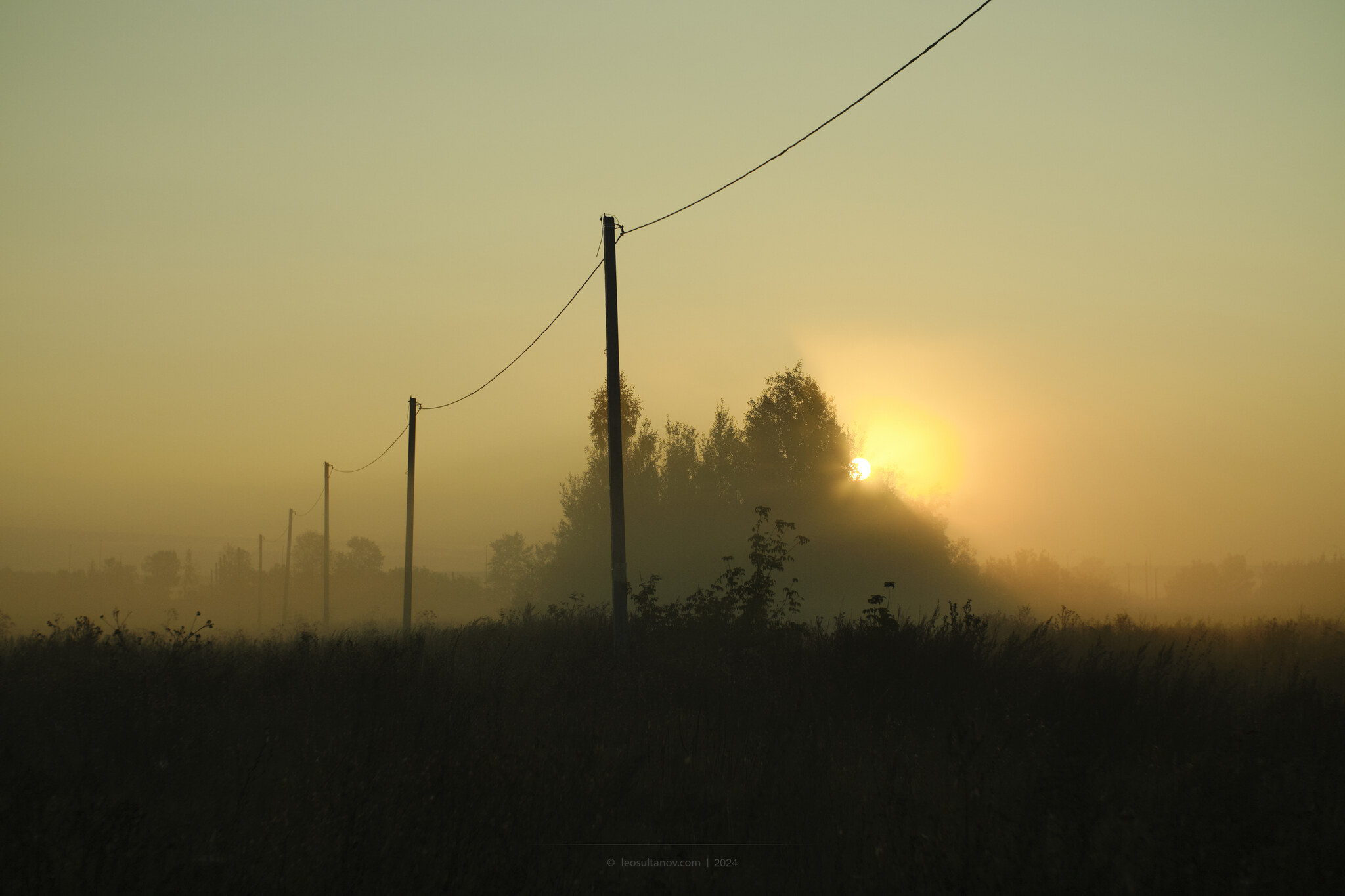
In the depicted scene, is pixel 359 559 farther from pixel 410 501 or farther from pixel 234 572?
pixel 410 501

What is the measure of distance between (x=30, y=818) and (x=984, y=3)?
1062 cm

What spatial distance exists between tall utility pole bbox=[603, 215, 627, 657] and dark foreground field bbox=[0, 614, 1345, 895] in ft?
7.52

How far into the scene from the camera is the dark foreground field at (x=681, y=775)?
13.8 feet

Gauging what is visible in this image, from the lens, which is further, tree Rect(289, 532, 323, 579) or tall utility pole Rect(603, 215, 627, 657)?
tree Rect(289, 532, 323, 579)

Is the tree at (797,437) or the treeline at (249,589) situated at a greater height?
the tree at (797,437)

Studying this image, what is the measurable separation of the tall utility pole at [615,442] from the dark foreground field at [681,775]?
2.29 meters

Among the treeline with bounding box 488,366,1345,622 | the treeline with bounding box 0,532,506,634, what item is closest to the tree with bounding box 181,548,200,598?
the treeline with bounding box 0,532,506,634

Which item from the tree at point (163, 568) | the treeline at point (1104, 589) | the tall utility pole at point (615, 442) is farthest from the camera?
the tree at point (163, 568)

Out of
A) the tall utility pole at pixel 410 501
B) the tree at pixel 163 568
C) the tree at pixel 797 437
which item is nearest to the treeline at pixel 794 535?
the tree at pixel 797 437

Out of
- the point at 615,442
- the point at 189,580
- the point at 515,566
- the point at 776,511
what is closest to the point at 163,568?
the point at 189,580

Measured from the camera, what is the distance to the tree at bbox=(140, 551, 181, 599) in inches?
4941

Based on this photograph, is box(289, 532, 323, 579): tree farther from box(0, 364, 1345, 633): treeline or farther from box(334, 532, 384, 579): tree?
box(0, 364, 1345, 633): treeline

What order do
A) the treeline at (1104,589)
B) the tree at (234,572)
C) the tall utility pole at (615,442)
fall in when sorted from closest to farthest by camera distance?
the tall utility pole at (615,442) < the treeline at (1104,589) < the tree at (234,572)

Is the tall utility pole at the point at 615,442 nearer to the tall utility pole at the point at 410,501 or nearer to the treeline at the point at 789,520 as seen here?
the tall utility pole at the point at 410,501
